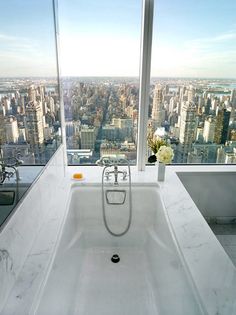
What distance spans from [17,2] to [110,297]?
191 centimetres

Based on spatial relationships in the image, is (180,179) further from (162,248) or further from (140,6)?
(140,6)

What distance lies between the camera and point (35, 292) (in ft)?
3.45

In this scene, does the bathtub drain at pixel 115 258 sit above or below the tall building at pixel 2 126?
below

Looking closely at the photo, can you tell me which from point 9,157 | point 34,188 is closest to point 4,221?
point 9,157

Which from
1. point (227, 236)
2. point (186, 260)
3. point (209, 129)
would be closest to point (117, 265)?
point (186, 260)

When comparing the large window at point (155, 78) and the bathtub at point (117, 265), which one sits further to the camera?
the large window at point (155, 78)

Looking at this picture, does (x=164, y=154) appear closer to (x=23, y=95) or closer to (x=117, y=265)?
(x=117, y=265)

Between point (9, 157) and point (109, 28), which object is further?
point (109, 28)

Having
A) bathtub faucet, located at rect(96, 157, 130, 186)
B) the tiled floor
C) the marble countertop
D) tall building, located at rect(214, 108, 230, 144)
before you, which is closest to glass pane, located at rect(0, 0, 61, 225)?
the marble countertop

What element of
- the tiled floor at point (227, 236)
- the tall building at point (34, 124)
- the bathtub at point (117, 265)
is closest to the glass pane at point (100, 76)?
the bathtub at point (117, 265)

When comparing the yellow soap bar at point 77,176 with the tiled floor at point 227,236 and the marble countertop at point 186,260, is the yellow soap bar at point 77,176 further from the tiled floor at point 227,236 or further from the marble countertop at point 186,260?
the tiled floor at point 227,236

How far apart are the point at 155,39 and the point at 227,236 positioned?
2139 mm

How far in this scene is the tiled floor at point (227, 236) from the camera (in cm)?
219

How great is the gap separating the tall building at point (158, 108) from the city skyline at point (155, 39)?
0.54 feet
